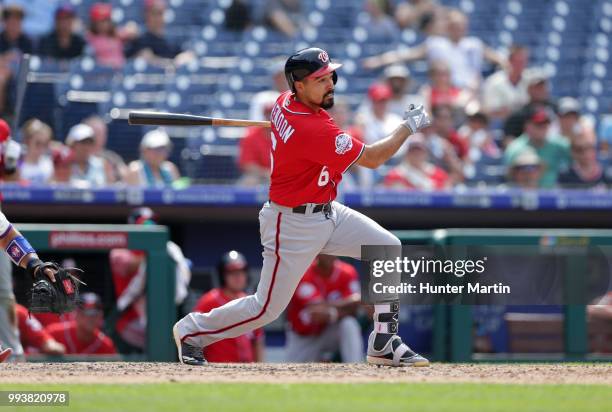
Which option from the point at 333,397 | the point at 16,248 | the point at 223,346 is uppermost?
the point at 16,248

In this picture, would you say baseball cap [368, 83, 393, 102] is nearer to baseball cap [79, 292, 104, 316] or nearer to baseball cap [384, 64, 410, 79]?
baseball cap [384, 64, 410, 79]

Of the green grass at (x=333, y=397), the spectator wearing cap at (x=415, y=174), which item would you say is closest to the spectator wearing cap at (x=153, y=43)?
the spectator wearing cap at (x=415, y=174)

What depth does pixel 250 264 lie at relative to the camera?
28.7ft

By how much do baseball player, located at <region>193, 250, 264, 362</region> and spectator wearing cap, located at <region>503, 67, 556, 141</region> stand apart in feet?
11.9

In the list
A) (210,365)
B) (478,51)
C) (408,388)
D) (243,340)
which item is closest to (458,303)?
(243,340)

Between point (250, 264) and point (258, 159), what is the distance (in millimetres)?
862

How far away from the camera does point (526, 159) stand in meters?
9.33

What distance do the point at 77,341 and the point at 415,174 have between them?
292 centimetres

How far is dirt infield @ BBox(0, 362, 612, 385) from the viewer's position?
17.2ft

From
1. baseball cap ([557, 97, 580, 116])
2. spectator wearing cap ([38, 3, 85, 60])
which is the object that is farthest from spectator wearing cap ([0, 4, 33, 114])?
baseball cap ([557, 97, 580, 116])

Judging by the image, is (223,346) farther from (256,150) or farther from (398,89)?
(398,89)

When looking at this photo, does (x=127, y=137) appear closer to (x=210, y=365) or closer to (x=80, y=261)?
(x=80, y=261)

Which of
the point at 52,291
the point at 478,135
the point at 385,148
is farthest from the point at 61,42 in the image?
the point at 385,148

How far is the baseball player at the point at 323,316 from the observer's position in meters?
8.05
